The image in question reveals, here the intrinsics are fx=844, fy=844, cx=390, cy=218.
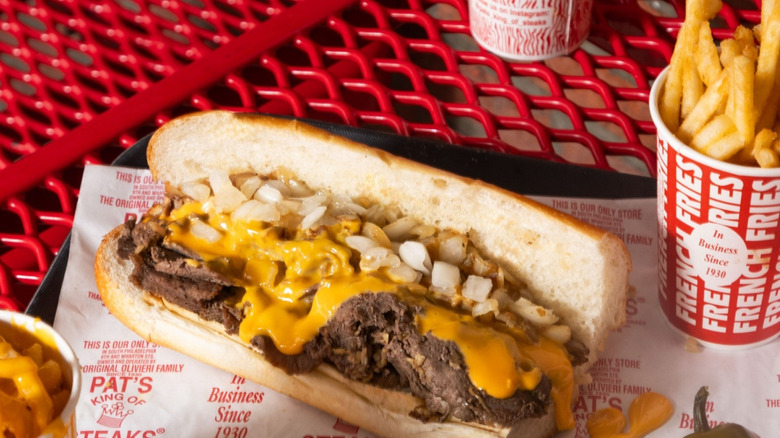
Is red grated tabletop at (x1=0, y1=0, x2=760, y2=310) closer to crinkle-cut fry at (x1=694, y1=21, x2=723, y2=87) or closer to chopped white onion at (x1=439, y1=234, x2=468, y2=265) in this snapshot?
chopped white onion at (x1=439, y1=234, x2=468, y2=265)

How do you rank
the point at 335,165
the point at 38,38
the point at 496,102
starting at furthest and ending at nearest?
the point at 496,102 < the point at 38,38 < the point at 335,165

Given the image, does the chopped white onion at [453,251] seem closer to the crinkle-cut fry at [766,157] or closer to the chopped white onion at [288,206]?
the chopped white onion at [288,206]

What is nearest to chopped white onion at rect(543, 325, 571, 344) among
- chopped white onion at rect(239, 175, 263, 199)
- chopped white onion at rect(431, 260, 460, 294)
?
chopped white onion at rect(431, 260, 460, 294)

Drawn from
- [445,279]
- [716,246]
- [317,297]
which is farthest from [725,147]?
[317,297]

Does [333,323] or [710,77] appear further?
[333,323]

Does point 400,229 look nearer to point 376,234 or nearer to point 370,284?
point 376,234

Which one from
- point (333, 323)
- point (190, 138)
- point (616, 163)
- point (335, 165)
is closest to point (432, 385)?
point (333, 323)

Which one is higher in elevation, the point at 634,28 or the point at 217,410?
the point at 634,28

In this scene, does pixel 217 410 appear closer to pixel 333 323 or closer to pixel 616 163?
pixel 333 323
